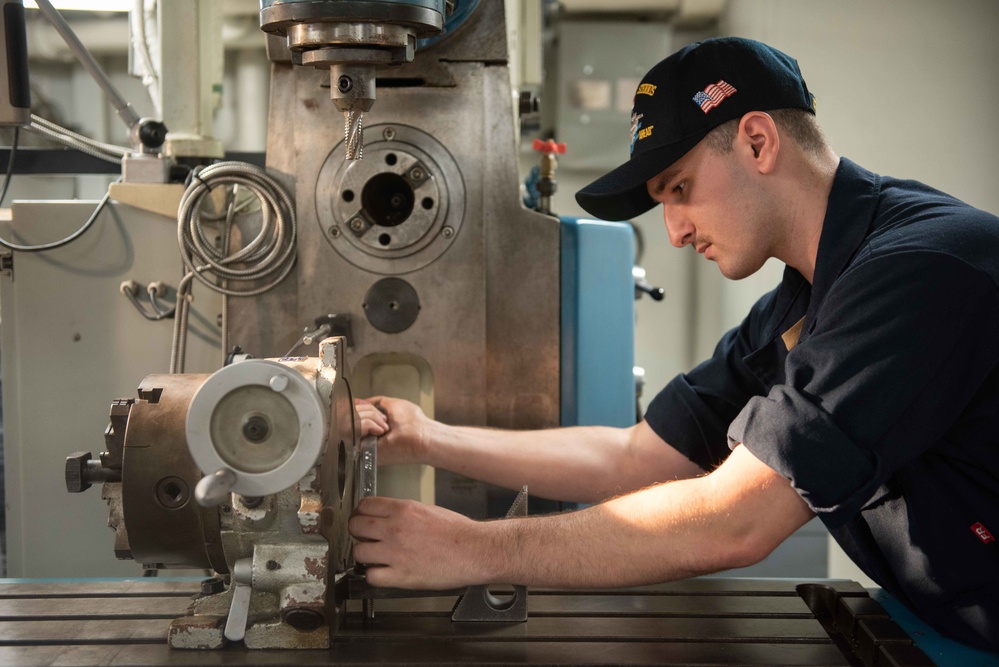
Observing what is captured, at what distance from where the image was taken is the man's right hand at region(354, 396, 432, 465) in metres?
1.46

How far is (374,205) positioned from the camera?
4.95 feet

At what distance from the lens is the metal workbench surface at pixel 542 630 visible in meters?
1.02

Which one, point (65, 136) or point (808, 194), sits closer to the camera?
point (808, 194)

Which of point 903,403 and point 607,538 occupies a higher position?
point 903,403

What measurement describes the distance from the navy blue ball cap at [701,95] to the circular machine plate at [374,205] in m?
0.32

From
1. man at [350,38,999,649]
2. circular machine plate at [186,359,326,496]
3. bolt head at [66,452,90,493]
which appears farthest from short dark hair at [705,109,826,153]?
bolt head at [66,452,90,493]

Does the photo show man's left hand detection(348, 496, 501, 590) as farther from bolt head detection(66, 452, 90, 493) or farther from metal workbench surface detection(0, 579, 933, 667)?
bolt head detection(66, 452, 90, 493)

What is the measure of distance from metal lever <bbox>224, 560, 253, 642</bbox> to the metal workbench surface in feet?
0.08

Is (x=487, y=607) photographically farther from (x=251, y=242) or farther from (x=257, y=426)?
(x=251, y=242)

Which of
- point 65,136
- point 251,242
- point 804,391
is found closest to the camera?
point 804,391

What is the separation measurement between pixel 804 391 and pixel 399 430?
657mm

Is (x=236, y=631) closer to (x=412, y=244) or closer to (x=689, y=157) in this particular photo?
(x=412, y=244)

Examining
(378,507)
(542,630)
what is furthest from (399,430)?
(542,630)

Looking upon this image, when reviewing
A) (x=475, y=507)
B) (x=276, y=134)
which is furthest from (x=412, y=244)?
(x=475, y=507)
